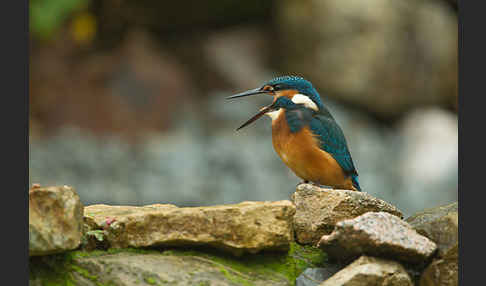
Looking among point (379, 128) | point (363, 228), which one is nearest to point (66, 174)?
point (379, 128)

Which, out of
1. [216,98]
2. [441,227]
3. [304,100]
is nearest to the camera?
[441,227]

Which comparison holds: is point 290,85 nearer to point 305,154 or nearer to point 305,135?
point 305,135

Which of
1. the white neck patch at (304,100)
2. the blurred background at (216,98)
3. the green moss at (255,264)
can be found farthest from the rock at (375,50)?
the green moss at (255,264)

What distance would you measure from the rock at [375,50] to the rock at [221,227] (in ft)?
22.4

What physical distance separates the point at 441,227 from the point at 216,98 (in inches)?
276

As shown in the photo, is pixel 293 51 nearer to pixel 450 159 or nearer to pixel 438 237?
pixel 450 159

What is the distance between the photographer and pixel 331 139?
11.6 feet

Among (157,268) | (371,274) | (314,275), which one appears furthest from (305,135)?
(157,268)

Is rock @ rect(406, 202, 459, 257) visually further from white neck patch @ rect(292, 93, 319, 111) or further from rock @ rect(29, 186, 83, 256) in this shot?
rock @ rect(29, 186, 83, 256)

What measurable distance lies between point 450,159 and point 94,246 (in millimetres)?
7334

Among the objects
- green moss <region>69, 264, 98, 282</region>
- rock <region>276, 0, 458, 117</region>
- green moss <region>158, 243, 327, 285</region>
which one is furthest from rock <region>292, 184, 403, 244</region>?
rock <region>276, 0, 458, 117</region>

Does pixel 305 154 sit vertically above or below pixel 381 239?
above

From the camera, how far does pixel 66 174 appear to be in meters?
8.87

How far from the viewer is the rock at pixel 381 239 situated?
263cm
